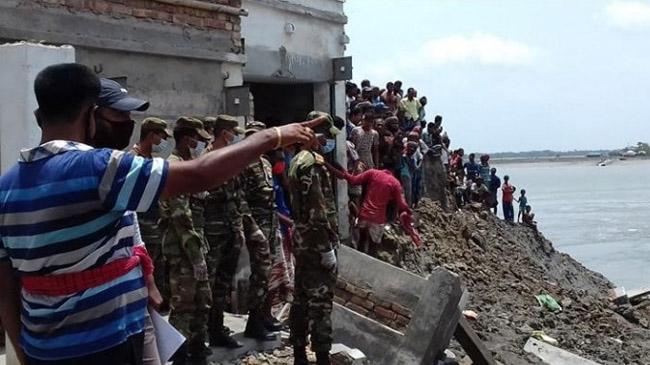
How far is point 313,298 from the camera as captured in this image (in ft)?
18.9

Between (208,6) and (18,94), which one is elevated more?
(208,6)

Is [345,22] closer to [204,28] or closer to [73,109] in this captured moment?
[204,28]

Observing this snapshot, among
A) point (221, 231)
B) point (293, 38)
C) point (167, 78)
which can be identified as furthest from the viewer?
point (293, 38)

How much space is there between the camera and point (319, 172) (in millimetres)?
5754

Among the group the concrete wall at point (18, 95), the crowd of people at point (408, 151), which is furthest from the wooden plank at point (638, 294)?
the concrete wall at point (18, 95)

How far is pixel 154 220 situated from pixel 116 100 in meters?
3.83

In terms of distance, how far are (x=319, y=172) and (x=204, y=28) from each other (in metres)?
3.60

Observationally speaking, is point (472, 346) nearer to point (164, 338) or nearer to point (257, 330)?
point (257, 330)

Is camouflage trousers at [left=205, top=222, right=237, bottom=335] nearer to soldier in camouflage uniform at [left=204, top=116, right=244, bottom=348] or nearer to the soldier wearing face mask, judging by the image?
soldier in camouflage uniform at [left=204, top=116, right=244, bottom=348]

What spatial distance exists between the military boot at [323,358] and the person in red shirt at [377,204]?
3.21 meters

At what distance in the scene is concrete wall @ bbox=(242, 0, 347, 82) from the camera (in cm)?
1045

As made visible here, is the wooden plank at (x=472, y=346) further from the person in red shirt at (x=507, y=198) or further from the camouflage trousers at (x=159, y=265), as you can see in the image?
the person in red shirt at (x=507, y=198)

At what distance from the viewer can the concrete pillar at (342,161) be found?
1178 cm

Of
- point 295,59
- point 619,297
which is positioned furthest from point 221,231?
point 619,297
